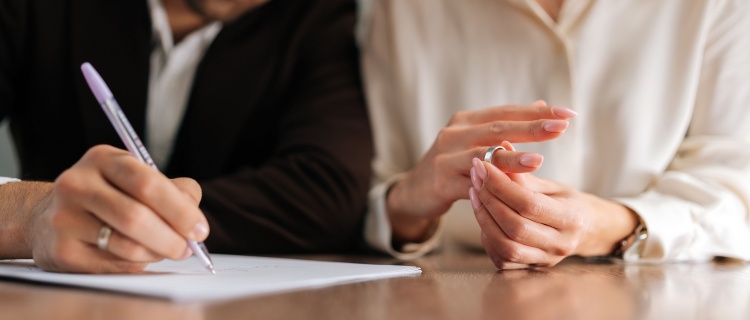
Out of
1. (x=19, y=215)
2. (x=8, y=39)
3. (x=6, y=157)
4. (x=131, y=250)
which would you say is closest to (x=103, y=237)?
(x=131, y=250)

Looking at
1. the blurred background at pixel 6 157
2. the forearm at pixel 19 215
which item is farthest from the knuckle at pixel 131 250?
the blurred background at pixel 6 157

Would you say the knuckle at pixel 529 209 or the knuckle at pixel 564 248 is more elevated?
the knuckle at pixel 529 209

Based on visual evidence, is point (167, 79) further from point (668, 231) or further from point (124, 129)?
point (668, 231)

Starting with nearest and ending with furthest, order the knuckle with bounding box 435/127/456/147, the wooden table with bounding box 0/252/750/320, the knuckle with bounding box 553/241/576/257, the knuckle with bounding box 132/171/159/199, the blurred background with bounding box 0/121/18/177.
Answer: the wooden table with bounding box 0/252/750/320
the knuckle with bounding box 132/171/159/199
the knuckle with bounding box 553/241/576/257
the knuckle with bounding box 435/127/456/147
the blurred background with bounding box 0/121/18/177

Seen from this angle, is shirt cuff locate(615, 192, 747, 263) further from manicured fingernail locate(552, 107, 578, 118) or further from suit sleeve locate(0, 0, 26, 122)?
suit sleeve locate(0, 0, 26, 122)

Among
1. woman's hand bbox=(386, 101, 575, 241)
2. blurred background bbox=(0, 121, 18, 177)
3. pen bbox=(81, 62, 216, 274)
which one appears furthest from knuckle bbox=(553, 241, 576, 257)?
blurred background bbox=(0, 121, 18, 177)

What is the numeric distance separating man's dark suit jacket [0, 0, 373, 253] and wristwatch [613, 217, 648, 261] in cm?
42

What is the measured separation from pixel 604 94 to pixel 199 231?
813mm

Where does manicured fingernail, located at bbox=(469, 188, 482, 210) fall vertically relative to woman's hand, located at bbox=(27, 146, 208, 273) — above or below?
below

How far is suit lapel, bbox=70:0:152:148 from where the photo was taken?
4.31 feet

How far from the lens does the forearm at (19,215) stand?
77 cm

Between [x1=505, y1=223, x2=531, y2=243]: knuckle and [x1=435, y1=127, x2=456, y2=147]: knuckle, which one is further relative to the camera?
[x1=435, y1=127, x2=456, y2=147]: knuckle

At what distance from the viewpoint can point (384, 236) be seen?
1.17 meters

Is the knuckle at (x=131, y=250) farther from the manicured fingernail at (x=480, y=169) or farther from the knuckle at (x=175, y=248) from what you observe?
the manicured fingernail at (x=480, y=169)
